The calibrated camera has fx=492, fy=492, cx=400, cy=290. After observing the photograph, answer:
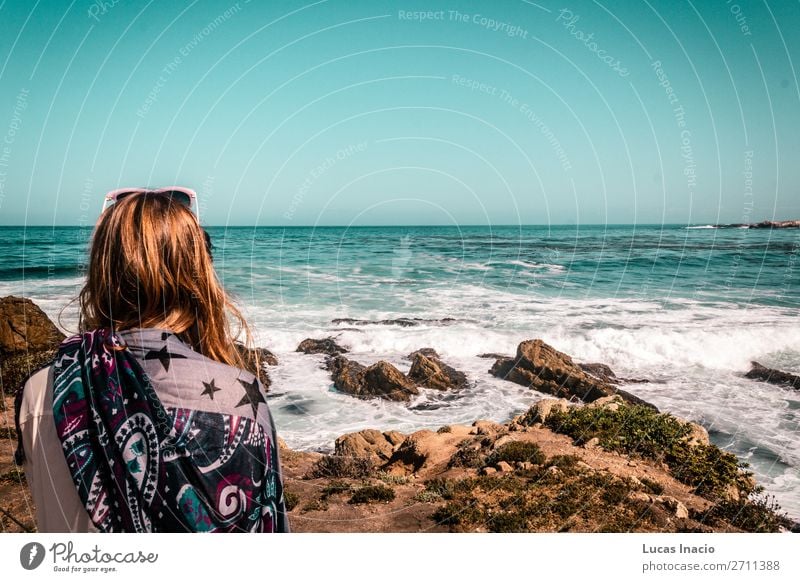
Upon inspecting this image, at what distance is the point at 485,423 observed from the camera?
28.8 feet

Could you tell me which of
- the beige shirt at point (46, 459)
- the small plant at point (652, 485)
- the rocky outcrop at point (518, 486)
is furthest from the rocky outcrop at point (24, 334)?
the small plant at point (652, 485)

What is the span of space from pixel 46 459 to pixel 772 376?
50.8 ft

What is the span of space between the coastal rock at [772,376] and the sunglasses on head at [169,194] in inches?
562

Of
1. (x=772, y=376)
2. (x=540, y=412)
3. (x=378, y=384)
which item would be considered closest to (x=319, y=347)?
(x=378, y=384)

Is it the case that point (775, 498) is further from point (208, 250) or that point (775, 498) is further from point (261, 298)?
point (261, 298)

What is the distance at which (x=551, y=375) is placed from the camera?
12688 millimetres

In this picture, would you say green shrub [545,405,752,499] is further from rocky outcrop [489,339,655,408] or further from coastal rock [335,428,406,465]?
rocky outcrop [489,339,655,408]

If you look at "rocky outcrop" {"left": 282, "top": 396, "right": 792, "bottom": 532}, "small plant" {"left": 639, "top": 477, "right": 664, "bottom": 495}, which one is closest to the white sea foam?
"rocky outcrop" {"left": 282, "top": 396, "right": 792, "bottom": 532}

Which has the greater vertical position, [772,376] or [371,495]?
[371,495]

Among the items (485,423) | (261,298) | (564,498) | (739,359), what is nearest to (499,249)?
(261,298)

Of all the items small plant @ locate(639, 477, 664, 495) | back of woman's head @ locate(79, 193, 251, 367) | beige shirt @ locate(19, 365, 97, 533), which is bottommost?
small plant @ locate(639, 477, 664, 495)

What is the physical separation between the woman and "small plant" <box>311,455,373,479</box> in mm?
5303

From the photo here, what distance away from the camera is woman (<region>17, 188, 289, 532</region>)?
167 cm

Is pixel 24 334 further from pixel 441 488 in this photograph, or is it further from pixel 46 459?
pixel 46 459
